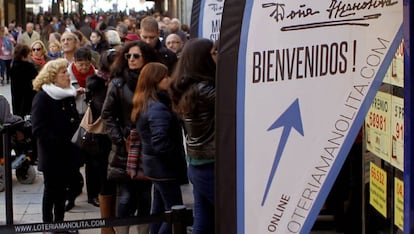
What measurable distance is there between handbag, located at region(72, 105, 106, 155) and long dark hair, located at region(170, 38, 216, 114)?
1793 millimetres

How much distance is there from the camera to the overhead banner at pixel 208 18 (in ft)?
21.9

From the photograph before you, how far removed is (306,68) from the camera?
262 cm

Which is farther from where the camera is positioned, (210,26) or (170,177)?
(210,26)

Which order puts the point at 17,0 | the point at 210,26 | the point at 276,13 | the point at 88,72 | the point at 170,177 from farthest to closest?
the point at 17,0 → the point at 88,72 → the point at 210,26 → the point at 170,177 → the point at 276,13

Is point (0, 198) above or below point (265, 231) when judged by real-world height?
below

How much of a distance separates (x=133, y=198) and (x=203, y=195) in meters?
1.15

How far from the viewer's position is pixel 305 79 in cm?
261

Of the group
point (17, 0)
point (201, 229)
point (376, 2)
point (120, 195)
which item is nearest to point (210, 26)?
point (120, 195)

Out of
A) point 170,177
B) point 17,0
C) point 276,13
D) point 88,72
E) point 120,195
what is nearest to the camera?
point 276,13

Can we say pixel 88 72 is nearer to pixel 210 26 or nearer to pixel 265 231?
pixel 210 26

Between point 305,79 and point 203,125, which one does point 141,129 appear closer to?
point 203,125

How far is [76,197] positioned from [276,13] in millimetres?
6118

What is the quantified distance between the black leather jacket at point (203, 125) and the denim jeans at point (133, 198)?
120 centimetres

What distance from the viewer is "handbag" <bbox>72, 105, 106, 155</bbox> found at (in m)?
6.49
